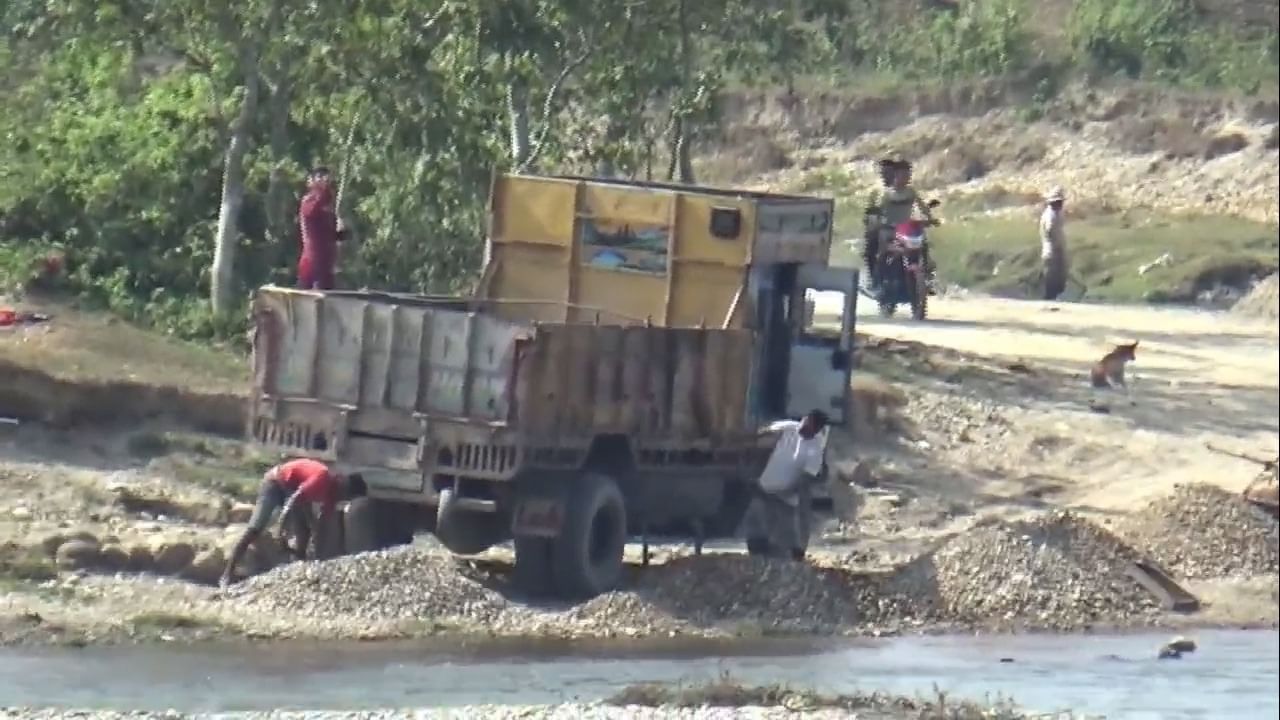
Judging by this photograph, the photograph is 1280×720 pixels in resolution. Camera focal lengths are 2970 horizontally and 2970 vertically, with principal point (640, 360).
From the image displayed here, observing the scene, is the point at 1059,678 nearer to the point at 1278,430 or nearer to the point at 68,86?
the point at 1278,430

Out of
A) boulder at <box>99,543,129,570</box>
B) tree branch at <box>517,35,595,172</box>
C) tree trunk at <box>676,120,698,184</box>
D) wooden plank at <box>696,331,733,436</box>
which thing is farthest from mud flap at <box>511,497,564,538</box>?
tree trunk at <box>676,120,698,184</box>

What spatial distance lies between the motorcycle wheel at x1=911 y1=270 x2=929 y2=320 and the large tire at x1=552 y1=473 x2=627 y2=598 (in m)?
14.1

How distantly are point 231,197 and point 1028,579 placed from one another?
24.8 ft

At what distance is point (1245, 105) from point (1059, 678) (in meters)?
32.6

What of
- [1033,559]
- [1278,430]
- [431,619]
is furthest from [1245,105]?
[431,619]

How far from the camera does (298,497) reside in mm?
18688

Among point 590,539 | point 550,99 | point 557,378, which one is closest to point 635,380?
point 557,378

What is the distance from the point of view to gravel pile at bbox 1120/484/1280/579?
76.6 feet

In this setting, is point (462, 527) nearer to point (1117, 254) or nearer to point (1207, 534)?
point (1207, 534)

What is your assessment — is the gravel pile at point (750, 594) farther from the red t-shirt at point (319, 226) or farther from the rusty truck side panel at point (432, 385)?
the red t-shirt at point (319, 226)

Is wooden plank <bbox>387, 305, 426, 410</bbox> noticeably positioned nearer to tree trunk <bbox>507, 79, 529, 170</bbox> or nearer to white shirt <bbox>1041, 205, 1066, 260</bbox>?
tree trunk <bbox>507, 79, 529, 170</bbox>

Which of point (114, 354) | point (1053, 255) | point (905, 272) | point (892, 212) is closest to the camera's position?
point (114, 354)

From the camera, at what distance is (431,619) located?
59.2ft

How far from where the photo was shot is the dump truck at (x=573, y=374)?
18.3 metres
